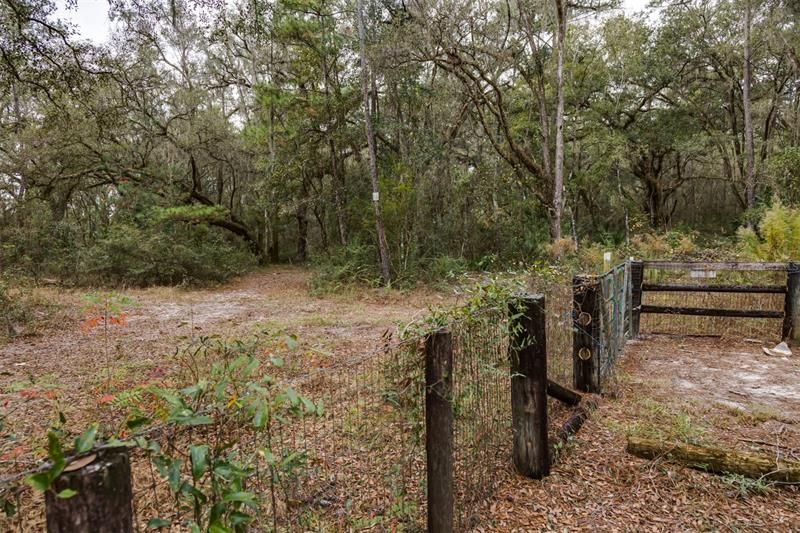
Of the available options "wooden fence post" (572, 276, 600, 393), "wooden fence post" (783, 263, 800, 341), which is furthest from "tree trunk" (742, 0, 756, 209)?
"wooden fence post" (572, 276, 600, 393)

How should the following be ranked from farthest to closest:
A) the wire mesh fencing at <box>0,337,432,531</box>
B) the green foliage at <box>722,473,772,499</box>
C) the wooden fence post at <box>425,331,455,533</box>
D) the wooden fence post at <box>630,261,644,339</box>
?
1. the wooden fence post at <box>630,261,644,339</box>
2. the green foliage at <box>722,473,772,499</box>
3. the wooden fence post at <box>425,331,455,533</box>
4. the wire mesh fencing at <box>0,337,432,531</box>

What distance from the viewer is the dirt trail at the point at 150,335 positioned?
432 cm

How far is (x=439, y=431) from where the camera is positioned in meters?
2.27

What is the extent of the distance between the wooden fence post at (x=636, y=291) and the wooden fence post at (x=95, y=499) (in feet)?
21.7

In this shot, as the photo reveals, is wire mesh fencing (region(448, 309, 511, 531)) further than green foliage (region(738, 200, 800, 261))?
No

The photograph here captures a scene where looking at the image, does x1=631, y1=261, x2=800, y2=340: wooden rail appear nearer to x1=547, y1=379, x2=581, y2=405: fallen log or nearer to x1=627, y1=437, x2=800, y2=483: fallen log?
x1=547, y1=379, x2=581, y2=405: fallen log

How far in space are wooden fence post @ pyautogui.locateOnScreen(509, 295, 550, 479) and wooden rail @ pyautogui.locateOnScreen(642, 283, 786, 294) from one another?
14.1 feet

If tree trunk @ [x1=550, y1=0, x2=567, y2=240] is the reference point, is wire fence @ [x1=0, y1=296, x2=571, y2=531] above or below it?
below

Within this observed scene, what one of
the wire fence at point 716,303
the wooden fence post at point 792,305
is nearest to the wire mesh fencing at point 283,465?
the wire fence at point 716,303

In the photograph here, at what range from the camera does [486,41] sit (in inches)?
473

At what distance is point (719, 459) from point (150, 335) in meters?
7.79

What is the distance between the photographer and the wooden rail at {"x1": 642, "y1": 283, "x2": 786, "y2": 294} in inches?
238

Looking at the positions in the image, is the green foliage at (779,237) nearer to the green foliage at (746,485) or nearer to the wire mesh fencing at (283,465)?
the green foliage at (746,485)

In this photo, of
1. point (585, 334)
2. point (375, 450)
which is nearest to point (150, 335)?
point (375, 450)
